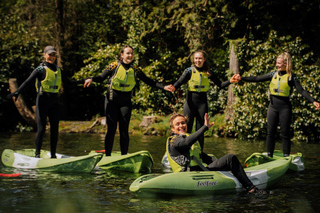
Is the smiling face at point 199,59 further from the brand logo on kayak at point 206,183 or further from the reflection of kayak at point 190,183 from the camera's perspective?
the brand logo on kayak at point 206,183

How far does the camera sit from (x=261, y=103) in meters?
14.0

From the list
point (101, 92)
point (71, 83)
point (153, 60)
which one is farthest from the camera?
point (101, 92)

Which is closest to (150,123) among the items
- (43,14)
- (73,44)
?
(73,44)

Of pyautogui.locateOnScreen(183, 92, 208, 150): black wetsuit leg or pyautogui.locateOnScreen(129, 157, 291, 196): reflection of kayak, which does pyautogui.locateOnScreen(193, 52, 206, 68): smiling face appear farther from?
pyautogui.locateOnScreen(129, 157, 291, 196): reflection of kayak

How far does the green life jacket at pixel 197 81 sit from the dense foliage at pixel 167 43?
6.28 m

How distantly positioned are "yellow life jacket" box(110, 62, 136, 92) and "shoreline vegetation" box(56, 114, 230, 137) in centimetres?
826

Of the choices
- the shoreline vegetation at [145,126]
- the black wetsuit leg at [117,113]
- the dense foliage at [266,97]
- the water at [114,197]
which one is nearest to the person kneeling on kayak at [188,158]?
the water at [114,197]

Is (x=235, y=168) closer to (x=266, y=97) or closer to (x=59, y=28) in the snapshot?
(x=266, y=97)

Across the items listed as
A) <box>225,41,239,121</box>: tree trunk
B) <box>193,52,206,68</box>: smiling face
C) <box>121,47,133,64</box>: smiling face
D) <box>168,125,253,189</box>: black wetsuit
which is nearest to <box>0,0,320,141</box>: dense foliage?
<box>225,41,239,121</box>: tree trunk

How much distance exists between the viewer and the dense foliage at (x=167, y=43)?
47.4 feet

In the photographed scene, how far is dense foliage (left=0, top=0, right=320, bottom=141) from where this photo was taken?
569 inches

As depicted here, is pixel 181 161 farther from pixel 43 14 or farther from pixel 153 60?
pixel 43 14

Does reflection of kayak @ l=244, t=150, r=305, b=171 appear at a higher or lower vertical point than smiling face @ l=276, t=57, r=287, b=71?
lower

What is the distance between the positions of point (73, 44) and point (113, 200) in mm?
19116
